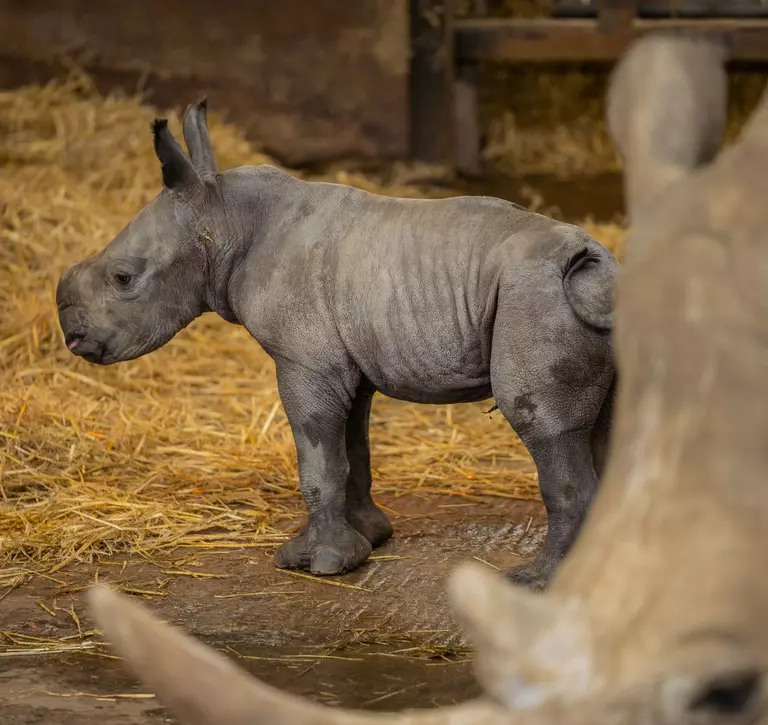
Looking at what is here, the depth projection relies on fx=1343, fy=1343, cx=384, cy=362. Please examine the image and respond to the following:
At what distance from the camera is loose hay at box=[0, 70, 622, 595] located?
16.3 feet

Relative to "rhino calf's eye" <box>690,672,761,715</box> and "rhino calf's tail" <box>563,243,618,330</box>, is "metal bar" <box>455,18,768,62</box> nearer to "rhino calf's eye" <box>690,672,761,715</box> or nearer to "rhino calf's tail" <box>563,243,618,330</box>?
"rhino calf's tail" <box>563,243,618,330</box>

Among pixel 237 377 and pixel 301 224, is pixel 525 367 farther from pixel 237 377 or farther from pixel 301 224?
pixel 237 377

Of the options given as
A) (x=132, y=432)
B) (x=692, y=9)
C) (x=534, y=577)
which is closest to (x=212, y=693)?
(x=534, y=577)

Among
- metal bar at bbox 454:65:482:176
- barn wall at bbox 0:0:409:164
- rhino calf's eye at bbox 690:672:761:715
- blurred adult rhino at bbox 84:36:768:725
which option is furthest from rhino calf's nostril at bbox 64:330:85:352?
metal bar at bbox 454:65:482:176

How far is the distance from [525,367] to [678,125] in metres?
1.81

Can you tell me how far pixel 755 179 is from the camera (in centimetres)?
195

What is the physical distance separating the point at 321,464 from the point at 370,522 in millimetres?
436

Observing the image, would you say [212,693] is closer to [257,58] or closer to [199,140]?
[199,140]

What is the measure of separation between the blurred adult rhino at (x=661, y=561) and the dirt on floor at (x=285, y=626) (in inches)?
68.0

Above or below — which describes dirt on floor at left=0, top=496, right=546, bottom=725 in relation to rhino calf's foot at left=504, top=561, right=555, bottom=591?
below

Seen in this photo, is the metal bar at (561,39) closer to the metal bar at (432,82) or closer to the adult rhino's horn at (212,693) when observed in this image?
the metal bar at (432,82)

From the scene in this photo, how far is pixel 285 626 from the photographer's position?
13.4 feet

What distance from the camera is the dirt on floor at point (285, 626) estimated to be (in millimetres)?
3621

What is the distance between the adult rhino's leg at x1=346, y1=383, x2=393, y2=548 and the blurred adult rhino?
274 cm
